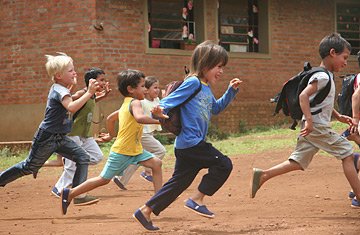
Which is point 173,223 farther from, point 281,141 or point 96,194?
Answer: point 281,141

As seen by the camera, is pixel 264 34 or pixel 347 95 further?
pixel 264 34

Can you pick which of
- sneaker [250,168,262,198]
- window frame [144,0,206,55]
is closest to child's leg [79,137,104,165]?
sneaker [250,168,262,198]

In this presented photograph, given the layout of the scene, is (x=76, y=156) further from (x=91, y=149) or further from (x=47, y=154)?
(x=91, y=149)

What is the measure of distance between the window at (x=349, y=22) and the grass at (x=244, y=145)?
473 centimetres

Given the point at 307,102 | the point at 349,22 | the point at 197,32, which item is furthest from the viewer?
the point at 349,22

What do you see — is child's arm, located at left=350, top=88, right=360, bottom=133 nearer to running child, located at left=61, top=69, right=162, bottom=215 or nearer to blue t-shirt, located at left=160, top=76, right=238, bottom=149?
blue t-shirt, located at left=160, top=76, right=238, bottom=149

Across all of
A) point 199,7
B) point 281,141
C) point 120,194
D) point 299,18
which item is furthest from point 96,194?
point 299,18

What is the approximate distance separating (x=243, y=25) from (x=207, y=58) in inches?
496

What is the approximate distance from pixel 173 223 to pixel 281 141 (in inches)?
309

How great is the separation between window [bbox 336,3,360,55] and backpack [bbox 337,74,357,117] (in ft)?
40.9

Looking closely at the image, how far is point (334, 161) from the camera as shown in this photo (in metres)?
11.3

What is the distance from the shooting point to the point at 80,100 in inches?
269

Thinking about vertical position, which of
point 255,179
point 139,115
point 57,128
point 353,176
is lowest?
point 255,179

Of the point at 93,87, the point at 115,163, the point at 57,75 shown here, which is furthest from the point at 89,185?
the point at 57,75
